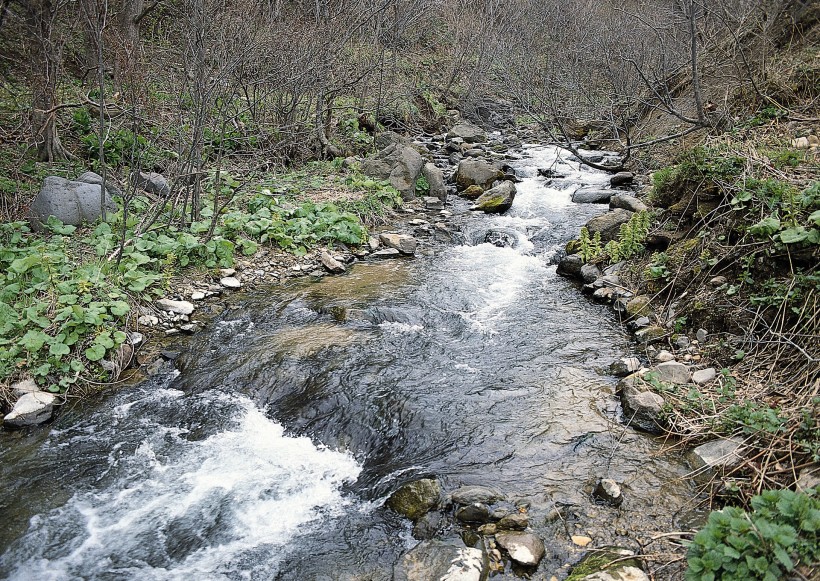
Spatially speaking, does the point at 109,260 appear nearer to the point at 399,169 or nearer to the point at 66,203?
the point at 66,203

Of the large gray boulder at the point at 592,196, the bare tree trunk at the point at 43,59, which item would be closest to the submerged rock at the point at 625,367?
the large gray boulder at the point at 592,196

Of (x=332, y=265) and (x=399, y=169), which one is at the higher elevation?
(x=399, y=169)

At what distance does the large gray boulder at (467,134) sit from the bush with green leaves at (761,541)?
47.5 feet

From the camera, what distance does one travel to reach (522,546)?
10.4ft

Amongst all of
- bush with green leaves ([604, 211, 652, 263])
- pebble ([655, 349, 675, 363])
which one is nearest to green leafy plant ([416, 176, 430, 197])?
bush with green leaves ([604, 211, 652, 263])

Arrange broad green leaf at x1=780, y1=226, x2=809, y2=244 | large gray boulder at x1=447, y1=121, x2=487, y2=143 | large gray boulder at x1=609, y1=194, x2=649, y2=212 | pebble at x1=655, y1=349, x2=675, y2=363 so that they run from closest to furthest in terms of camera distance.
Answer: broad green leaf at x1=780, y1=226, x2=809, y2=244, pebble at x1=655, y1=349, x2=675, y2=363, large gray boulder at x1=609, y1=194, x2=649, y2=212, large gray boulder at x1=447, y1=121, x2=487, y2=143

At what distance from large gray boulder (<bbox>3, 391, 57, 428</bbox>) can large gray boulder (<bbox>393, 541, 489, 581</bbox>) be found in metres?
3.35

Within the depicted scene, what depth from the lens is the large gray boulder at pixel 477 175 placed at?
11453mm

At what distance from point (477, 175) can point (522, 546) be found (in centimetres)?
923

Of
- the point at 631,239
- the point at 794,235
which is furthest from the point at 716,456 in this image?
the point at 631,239

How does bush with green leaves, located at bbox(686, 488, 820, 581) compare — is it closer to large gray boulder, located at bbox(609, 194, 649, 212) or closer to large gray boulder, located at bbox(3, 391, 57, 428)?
large gray boulder, located at bbox(3, 391, 57, 428)

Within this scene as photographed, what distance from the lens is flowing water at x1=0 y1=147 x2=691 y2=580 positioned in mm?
3402

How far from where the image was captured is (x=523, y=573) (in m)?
3.07

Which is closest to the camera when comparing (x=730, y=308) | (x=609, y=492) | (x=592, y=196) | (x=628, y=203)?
(x=609, y=492)
